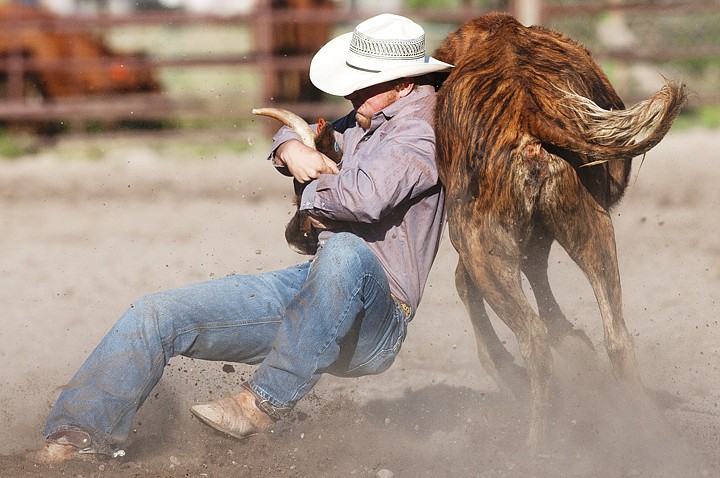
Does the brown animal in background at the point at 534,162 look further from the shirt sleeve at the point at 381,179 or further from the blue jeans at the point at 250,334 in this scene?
the blue jeans at the point at 250,334

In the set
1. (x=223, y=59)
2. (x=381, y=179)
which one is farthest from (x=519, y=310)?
(x=223, y=59)

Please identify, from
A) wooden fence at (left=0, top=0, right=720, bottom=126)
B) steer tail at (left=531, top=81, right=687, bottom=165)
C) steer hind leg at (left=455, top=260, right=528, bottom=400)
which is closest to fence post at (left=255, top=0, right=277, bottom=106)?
wooden fence at (left=0, top=0, right=720, bottom=126)

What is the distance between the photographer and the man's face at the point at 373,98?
338 cm

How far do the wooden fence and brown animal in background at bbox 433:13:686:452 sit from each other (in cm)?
663

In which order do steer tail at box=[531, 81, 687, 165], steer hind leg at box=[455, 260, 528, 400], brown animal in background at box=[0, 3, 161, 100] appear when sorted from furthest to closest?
1. brown animal in background at box=[0, 3, 161, 100]
2. steer hind leg at box=[455, 260, 528, 400]
3. steer tail at box=[531, 81, 687, 165]

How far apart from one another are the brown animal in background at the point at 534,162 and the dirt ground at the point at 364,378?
0.90ft

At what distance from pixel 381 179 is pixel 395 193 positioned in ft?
0.22

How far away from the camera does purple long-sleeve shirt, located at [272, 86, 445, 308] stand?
10.5 ft

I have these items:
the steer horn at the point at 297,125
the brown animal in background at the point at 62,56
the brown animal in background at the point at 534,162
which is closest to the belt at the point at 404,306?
the brown animal in background at the point at 534,162

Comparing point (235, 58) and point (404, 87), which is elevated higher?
point (404, 87)

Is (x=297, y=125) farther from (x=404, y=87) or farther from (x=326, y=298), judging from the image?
(x=326, y=298)

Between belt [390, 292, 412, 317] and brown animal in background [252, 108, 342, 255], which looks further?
brown animal in background [252, 108, 342, 255]

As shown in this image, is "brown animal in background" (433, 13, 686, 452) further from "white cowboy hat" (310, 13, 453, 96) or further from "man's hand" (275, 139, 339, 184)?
"man's hand" (275, 139, 339, 184)

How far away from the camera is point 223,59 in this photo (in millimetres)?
10477
